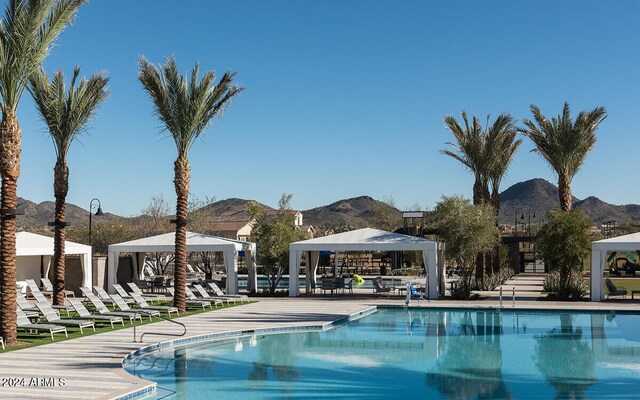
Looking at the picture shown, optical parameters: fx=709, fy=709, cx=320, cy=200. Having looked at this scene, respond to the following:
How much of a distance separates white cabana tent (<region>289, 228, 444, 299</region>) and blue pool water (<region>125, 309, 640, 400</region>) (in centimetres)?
548

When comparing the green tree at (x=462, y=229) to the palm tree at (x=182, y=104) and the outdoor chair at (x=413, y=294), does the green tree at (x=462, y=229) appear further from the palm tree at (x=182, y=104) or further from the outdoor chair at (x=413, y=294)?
the palm tree at (x=182, y=104)

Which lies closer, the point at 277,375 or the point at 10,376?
the point at 10,376

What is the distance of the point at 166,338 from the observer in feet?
49.7

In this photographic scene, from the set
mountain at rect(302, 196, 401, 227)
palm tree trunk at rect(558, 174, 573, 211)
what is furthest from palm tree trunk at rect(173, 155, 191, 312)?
mountain at rect(302, 196, 401, 227)

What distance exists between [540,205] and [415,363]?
13630 cm

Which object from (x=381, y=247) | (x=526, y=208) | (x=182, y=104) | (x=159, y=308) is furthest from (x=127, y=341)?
(x=526, y=208)

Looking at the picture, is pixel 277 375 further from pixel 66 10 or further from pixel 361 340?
pixel 66 10

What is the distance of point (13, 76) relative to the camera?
13461 mm

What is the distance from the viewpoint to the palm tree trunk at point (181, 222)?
20.5m

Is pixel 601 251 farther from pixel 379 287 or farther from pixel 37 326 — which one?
pixel 37 326

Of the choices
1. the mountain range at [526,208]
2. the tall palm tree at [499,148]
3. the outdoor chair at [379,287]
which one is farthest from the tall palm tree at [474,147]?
the mountain range at [526,208]

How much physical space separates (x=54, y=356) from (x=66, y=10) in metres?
6.58

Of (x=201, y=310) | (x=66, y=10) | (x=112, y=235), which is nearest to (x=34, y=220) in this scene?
(x=112, y=235)

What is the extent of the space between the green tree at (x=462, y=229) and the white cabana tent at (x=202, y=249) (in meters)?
7.49
